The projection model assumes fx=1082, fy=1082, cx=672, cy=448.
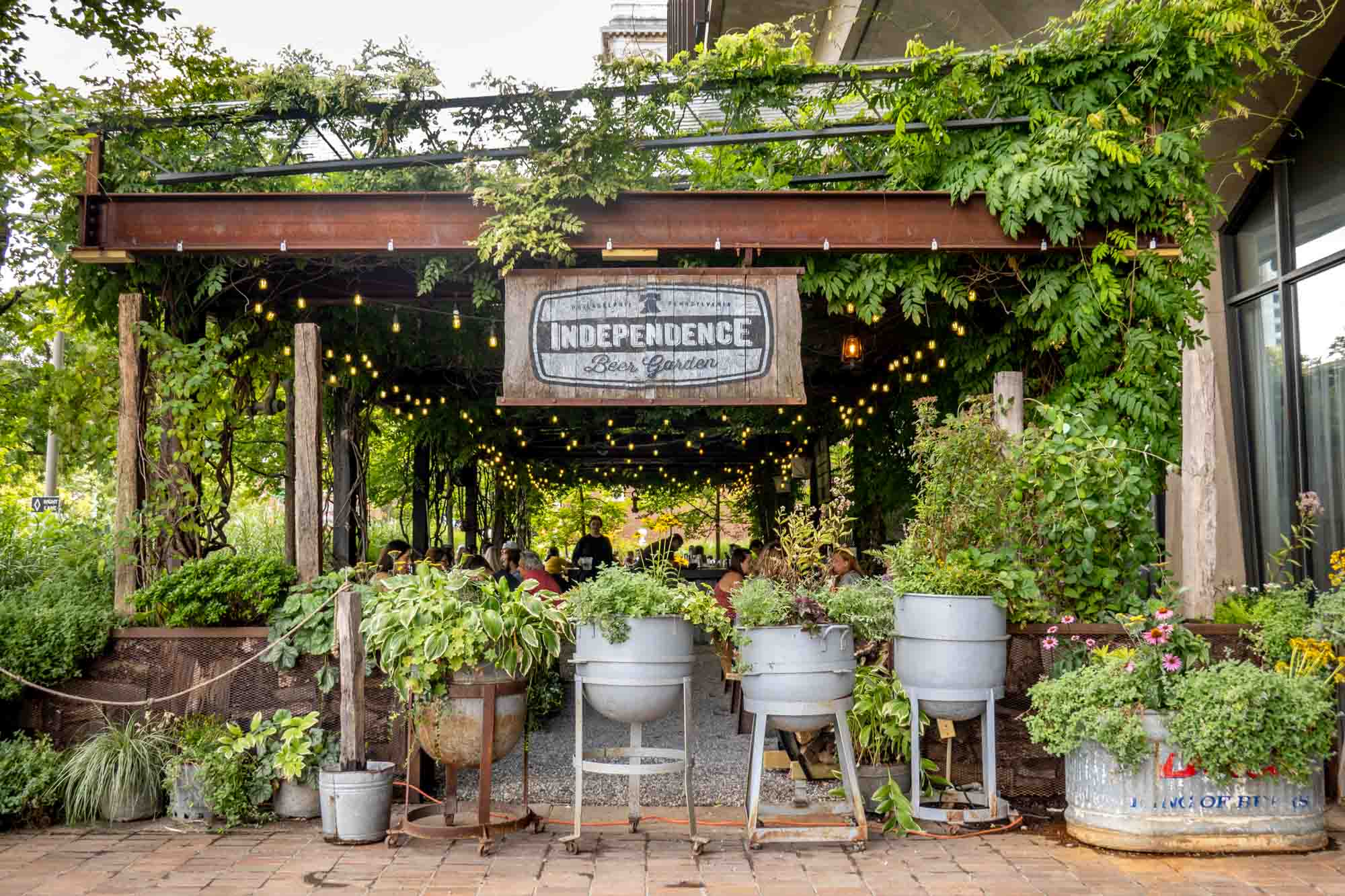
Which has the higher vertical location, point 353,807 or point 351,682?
point 351,682

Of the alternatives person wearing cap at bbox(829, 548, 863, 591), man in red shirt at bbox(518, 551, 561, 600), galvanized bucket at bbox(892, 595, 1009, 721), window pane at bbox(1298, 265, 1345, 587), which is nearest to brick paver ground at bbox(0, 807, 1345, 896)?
galvanized bucket at bbox(892, 595, 1009, 721)

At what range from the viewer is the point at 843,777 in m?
5.03

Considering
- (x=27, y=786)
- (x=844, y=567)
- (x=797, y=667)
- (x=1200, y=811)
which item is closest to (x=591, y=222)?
(x=844, y=567)

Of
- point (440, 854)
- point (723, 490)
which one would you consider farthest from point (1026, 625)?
→ point (723, 490)

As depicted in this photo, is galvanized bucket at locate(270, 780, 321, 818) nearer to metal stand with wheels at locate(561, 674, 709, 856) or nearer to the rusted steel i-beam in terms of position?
metal stand with wheels at locate(561, 674, 709, 856)

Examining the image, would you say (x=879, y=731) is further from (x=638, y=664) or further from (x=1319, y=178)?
(x=1319, y=178)

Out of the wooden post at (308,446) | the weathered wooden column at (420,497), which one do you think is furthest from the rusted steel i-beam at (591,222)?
the weathered wooden column at (420,497)

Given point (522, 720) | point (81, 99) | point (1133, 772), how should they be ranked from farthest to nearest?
1. point (81, 99)
2. point (522, 720)
3. point (1133, 772)

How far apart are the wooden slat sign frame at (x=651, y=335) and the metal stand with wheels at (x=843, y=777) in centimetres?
211

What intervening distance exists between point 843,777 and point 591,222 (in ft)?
11.7

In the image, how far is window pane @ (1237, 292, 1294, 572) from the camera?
352 inches

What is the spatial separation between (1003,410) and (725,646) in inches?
92.6

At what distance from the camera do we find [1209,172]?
9477mm

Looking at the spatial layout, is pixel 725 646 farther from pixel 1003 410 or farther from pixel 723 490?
pixel 723 490
